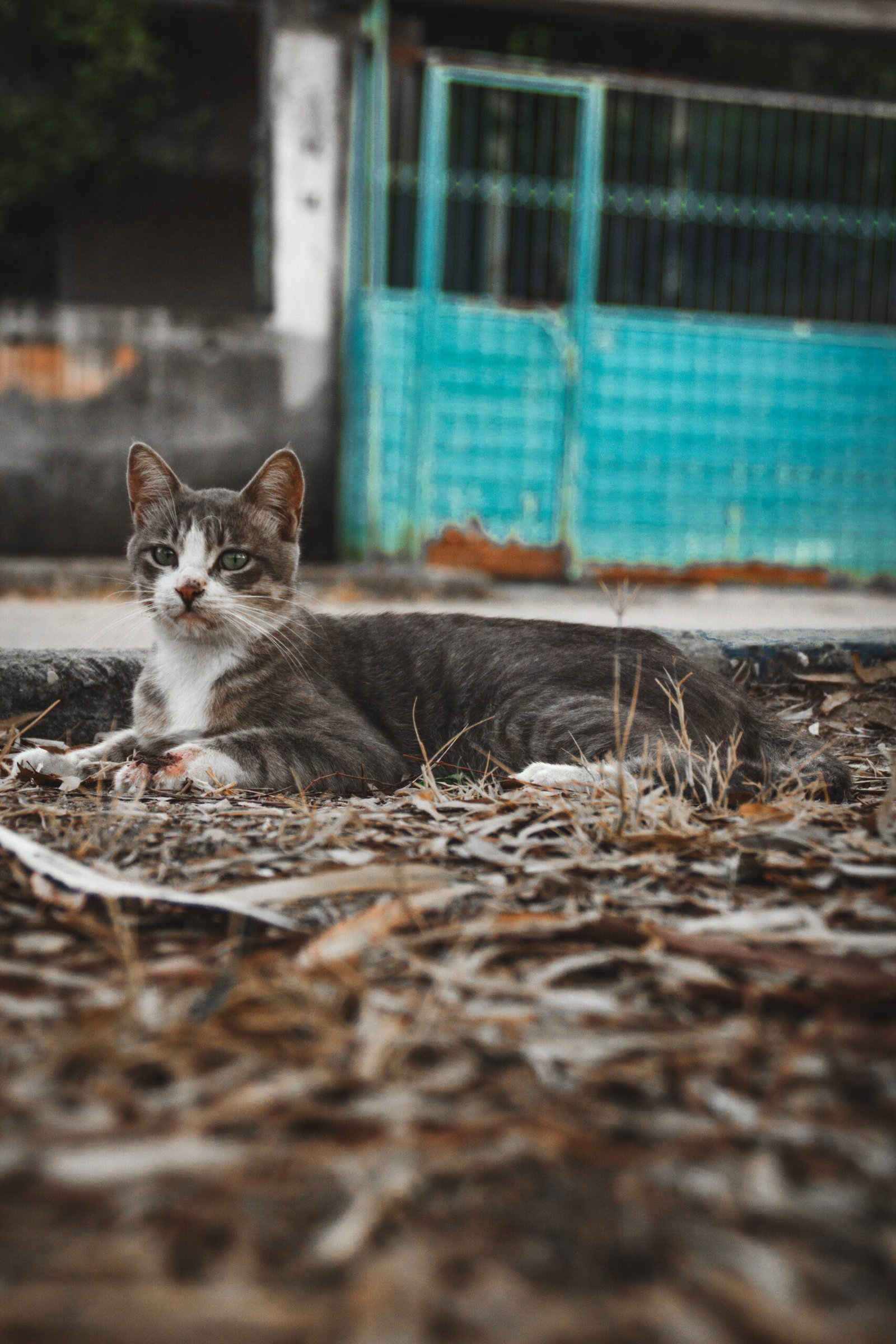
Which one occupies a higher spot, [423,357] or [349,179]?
[349,179]

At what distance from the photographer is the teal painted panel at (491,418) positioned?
7.70 meters

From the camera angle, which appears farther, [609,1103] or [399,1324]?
[609,1103]

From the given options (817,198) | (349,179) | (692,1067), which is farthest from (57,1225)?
(817,198)

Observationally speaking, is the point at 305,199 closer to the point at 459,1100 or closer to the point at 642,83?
the point at 642,83

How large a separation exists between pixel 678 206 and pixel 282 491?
221 inches

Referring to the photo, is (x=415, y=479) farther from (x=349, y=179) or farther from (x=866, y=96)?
(x=866, y=96)

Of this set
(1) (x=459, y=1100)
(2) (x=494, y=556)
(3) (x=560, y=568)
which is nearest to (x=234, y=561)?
(1) (x=459, y=1100)

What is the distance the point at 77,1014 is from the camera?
4.39 feet

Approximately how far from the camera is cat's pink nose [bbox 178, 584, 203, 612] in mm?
3087

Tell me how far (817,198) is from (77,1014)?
948 centimetres

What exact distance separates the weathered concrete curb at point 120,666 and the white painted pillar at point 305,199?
4485mm

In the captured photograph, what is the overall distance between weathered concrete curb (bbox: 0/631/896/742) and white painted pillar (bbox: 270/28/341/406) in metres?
4.48

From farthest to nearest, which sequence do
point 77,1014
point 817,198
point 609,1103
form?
1. point 817,198
2. point 77,1014
3. point 609,1103

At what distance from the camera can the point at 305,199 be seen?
7.48 m
